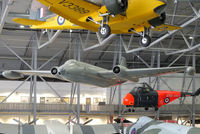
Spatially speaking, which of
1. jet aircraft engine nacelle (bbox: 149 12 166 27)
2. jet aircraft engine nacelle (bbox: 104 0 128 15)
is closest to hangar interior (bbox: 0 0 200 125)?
jet aircraft engine nacelle (bbox: 149 12 166 27)

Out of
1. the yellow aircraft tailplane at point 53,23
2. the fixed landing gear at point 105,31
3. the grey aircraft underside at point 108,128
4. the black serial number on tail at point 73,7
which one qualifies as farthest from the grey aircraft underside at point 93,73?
the black serial number on tail at point 73,7

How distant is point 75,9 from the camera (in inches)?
331

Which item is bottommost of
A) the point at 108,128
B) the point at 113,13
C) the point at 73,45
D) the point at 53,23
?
the point at 108,128

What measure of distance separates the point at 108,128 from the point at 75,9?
518 cm

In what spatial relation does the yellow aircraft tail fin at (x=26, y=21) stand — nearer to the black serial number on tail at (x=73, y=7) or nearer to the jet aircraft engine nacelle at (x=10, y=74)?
the black serial number on tail at (x=73, y=7)

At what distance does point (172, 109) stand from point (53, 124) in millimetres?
19892

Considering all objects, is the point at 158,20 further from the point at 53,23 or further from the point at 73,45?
the point at 73,45

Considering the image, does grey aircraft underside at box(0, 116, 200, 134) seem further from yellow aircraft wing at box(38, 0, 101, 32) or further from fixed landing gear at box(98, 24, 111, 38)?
yellow aircraft wing at box(38, 0, 101, 32)

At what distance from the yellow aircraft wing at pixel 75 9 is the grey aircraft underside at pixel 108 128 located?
3365 millimetres

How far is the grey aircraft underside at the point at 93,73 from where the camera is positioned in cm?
1195

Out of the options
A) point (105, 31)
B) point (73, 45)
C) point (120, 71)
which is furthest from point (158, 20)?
point (73, 45)

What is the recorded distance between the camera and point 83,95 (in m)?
29.7

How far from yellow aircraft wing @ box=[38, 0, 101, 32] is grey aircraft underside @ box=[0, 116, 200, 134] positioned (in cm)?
336

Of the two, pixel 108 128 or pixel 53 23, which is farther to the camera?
pixel 108 128
